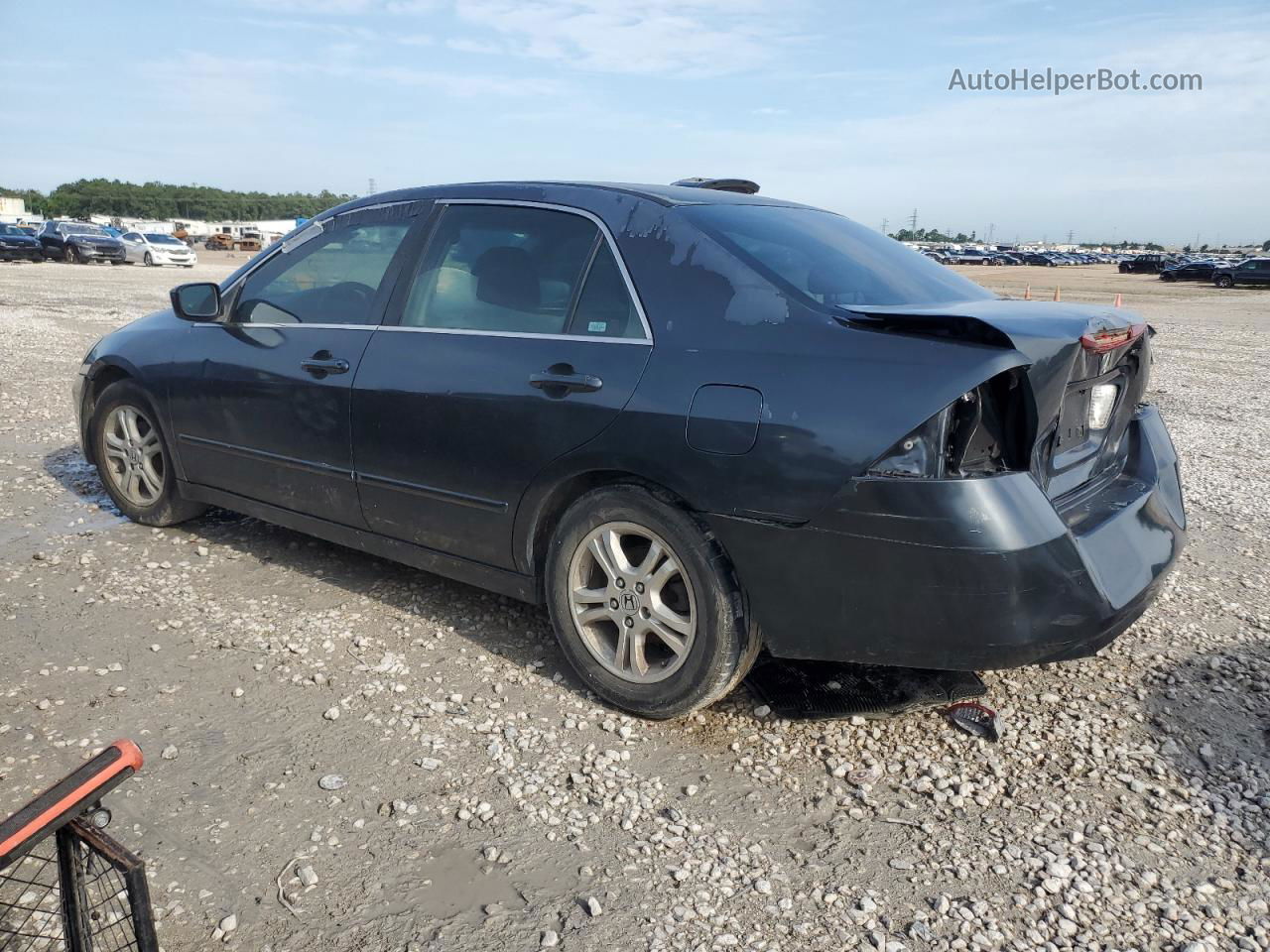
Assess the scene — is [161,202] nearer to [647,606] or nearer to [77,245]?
[77,245]

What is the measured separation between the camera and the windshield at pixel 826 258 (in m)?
3.17

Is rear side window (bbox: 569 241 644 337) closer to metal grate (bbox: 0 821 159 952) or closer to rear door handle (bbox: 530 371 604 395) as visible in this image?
rear door handle (bbox: 530 371 604 395)

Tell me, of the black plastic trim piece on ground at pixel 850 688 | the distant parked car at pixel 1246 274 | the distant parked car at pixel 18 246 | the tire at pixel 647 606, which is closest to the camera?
the tire at pixel 647 606

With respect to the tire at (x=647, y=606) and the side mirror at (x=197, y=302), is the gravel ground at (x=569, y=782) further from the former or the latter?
the side mirror at (x=197, y=302)

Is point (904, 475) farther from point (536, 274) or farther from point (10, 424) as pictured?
point (10, 424)

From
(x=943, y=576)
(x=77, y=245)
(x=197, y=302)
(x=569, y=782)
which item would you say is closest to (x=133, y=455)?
(x=197, y=302)

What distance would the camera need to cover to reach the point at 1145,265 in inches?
2411

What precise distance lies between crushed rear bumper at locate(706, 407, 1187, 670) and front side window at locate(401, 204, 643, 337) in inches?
36.5

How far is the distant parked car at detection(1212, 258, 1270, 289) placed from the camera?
41.3 m

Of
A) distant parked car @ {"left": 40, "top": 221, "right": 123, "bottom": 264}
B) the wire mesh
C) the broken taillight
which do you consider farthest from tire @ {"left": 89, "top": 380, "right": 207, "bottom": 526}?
distant parked car @ {"left": 40, "top": 221, "right": 123, "bottom": 264}

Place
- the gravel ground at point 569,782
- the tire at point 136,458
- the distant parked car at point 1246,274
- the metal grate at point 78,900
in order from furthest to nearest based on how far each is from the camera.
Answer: the distant parked car at point 1246,274
the tire at point 136,458
the gravel ground at point 569,782
the metal grate at point 78,900

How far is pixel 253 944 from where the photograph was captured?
7.41 ft

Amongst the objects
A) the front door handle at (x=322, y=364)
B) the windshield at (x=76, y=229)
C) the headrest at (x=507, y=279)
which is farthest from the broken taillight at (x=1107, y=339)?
the windshield at (x=76, y=229)

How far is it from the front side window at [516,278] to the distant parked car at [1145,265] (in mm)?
65851
